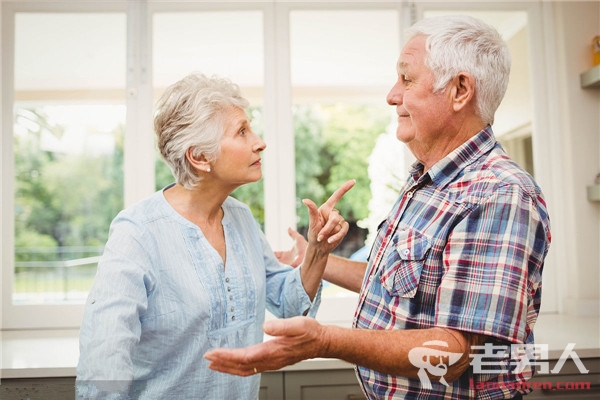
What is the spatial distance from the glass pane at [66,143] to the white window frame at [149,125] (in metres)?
0.05

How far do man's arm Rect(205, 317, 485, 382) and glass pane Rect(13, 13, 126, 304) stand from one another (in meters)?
1.77

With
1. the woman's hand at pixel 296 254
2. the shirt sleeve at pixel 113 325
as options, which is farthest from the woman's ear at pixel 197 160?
the woman's hand at pixel 296 254

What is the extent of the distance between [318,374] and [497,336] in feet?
3.19

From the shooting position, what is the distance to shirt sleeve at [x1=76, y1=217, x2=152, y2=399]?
1063mm

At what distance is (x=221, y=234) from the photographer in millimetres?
1427

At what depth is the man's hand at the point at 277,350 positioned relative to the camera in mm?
852

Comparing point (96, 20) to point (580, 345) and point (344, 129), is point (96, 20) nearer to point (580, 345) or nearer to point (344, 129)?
point (344, 129)

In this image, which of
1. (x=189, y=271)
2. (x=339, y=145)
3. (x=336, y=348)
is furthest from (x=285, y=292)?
(x=339, y=145)

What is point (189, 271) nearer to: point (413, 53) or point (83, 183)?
point (413, 53)

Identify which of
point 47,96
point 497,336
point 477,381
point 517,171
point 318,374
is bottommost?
point 318,374

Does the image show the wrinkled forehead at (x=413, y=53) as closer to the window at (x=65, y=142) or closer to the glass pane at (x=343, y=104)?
the glass pane at (x=343, y=104)

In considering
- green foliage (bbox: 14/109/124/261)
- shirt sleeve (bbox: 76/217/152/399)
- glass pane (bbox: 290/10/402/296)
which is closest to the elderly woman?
shirt sleeve (bbox: 76/217/152/399)

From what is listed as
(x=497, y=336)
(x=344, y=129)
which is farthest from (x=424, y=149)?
(x=344, y=129)

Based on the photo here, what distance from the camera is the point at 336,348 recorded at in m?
0.92
